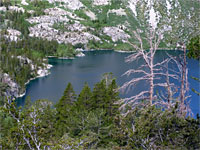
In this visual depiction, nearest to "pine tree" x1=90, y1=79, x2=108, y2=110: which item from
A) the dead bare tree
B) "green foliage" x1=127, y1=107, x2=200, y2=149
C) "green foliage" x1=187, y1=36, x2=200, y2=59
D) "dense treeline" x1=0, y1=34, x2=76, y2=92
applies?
the dead bare tree

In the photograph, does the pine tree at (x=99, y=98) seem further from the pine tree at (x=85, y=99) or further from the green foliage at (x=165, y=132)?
the green foliage at (x=165, y=132)

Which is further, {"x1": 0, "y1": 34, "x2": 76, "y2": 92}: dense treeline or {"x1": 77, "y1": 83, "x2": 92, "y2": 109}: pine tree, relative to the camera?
{"x1": 0, "y1": 34, "x2": 76, "y2": 92}: dense treeline

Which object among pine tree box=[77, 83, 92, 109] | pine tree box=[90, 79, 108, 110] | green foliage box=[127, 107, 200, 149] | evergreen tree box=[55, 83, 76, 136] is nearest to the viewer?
green foliage box=[127, 107, 200, 149]

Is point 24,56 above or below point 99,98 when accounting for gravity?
above

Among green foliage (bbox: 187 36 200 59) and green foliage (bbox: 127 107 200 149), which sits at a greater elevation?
green foliage (bbox: 187 36 200 59)

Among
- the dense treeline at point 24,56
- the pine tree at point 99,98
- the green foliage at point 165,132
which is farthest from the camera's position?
the dense treeline at point 24,56

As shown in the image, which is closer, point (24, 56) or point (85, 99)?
point (85, 99)

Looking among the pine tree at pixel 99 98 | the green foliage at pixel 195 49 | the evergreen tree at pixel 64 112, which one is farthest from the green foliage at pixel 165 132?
the pine tree at pixel 99 98

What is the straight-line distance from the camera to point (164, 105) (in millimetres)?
10492

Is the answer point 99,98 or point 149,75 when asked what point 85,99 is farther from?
point 149,75

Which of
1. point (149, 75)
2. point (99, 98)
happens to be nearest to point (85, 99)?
point (99, 98)

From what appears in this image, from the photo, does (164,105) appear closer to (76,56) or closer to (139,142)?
(139,142)

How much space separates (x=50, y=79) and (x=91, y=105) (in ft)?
172

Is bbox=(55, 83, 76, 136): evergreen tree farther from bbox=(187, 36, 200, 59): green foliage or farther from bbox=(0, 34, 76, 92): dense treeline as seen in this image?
bbox=(0, 34, 76, 92): dense treeline
